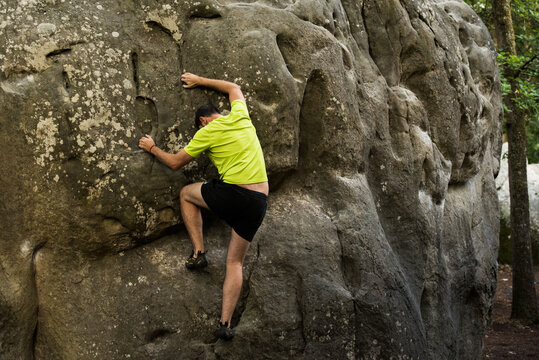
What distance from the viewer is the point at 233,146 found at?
4742 millimetres

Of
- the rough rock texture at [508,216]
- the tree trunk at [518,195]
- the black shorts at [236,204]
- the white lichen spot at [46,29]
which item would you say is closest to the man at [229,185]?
the black shorts at [236,204]

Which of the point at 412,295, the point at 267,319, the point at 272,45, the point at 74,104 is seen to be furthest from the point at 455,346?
the point at 74,104

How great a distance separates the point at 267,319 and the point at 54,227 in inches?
73.5

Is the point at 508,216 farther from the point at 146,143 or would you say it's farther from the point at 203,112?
the point at 146,143

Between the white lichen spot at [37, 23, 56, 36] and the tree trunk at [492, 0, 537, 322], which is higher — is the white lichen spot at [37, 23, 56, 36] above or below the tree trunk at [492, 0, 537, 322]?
above

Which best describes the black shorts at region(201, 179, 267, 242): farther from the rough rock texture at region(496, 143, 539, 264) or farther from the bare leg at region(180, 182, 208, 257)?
the rough rock texture at region(496, 143, 539, 264)

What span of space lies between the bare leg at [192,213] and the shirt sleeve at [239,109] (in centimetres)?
64

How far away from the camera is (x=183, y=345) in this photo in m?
4.79

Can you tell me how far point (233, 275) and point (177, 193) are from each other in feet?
2.67

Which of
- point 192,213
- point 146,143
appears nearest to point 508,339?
point 192,213

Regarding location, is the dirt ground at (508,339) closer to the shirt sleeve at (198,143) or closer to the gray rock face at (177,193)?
the gray rock face at (177,193)

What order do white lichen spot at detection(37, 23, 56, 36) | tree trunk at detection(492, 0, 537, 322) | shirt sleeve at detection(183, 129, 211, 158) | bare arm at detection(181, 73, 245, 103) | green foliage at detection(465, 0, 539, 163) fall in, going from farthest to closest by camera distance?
tree trunk at detection(492, 0, 537, 322) < green foliage at detection(465, 0, 539, 163) < bare arm at detection(181, 73, 245, 103) < shirt sleeve at detection(183, 129, 211, 158) < white lichen spot at detection(37, 23, 56, 36)

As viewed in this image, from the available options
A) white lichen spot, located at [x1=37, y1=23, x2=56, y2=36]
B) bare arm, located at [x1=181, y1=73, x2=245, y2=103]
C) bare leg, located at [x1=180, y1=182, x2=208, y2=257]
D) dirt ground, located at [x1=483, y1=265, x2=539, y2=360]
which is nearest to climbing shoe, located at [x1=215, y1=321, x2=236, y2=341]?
bare leg, located at [x1=180, y1=182, x2=208, y2=257]

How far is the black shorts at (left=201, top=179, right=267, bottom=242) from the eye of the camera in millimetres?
4746
